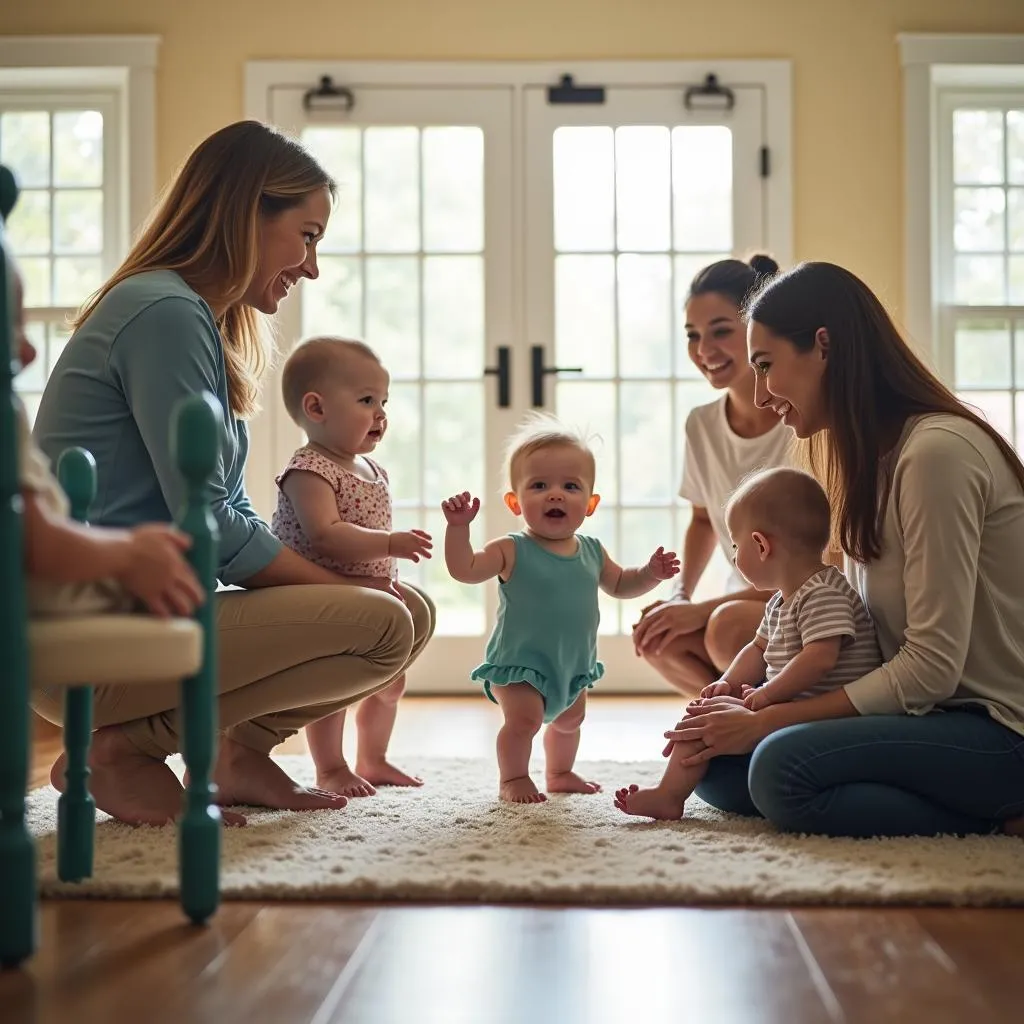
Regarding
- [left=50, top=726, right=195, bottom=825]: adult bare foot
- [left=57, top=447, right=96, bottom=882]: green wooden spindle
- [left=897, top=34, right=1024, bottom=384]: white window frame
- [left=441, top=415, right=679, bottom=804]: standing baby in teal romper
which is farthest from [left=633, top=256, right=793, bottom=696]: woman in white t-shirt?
[left=897, top=34, right=1024, bottom=384]: white window frame

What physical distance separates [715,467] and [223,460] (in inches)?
51.5

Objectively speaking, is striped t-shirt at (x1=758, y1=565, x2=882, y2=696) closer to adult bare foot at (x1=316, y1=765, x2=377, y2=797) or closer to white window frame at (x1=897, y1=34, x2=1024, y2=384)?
adult bare foot at (x1=316, y1=765, x2=377, y2=797)

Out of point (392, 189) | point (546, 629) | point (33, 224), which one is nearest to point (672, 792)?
point (546, 629)

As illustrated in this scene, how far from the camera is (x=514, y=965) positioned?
4.61 ft

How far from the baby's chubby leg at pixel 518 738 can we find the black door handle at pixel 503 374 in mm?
2335

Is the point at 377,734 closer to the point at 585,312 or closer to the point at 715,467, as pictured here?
the point at 715,467

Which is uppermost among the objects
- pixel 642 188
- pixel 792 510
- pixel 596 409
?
pixel 642 188

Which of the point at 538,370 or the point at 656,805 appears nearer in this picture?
the point at 656,805

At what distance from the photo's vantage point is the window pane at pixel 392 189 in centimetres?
469

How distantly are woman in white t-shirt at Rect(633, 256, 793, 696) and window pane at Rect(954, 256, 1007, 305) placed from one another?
6.55ft

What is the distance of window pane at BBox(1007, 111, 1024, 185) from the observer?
4.78m

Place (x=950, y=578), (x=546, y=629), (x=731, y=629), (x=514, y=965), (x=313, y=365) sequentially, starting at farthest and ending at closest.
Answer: (x=731, y=629), (x=313, y=365), (x=546, y=629), (x=950, y=578), (x=514, y=965)

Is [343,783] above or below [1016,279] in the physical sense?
below

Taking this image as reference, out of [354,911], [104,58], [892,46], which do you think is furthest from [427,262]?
[354,911]
